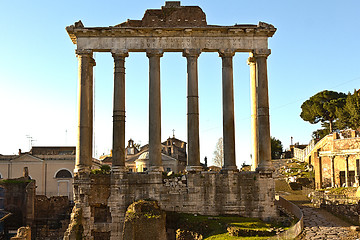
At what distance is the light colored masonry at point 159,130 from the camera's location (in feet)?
73.2

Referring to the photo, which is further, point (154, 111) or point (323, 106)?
point (323, 106)

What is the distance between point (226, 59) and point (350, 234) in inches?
431

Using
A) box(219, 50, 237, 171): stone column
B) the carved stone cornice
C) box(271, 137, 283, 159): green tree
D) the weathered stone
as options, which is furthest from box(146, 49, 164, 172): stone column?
box(271, 137, 283, 159): green tree

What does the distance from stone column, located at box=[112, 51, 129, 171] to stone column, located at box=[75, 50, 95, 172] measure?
142 centimetres

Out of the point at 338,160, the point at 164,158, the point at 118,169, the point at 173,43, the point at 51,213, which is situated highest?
the point at 173,43

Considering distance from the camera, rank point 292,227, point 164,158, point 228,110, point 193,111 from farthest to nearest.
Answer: point 164,158 → point 228,110 → point 193,111 → point 292,227

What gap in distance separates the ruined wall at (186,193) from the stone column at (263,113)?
30.5 inches

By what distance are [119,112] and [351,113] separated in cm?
3453

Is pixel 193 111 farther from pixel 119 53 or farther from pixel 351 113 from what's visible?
pixel 351 113

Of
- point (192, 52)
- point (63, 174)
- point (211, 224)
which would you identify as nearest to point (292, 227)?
point (211, 224)

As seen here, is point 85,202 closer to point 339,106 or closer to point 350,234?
point 350,234

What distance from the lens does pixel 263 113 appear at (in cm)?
2319

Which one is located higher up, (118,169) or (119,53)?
(119,53)

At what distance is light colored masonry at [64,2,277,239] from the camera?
878 inches
